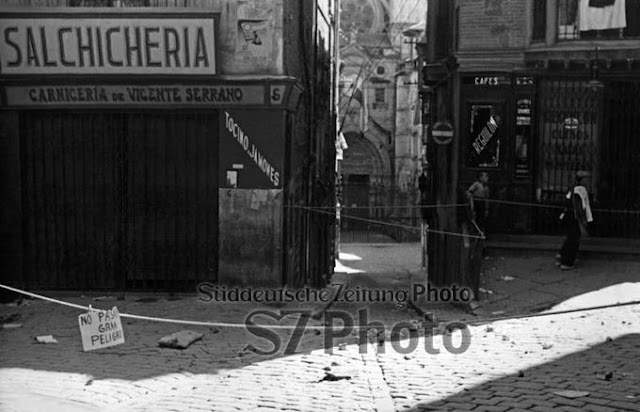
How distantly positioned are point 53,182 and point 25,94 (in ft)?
4.94

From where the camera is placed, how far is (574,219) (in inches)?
564

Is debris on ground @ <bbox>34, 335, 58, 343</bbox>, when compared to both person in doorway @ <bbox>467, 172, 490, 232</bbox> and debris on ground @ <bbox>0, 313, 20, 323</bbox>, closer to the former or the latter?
debris on ground @ <bbox>0, 313, 20, 323</bbox>

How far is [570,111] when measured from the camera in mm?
16219

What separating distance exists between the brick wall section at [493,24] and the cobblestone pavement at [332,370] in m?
6.60

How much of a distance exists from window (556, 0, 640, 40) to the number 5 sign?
666cm

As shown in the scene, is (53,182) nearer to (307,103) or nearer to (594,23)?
(307,103)

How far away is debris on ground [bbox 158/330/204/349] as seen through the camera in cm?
974

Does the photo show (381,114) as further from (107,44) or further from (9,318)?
(9,318)

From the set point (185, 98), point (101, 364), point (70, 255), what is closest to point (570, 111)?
point (185, 98)

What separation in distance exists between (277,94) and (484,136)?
215 inches

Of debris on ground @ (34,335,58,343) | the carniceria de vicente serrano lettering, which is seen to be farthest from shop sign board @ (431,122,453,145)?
debris on ground @ (34,335,58,343)

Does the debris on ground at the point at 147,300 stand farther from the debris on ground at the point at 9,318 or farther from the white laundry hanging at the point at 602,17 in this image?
the white laundry hanging at the point at 602,17

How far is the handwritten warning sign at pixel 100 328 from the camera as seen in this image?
28.1 ft

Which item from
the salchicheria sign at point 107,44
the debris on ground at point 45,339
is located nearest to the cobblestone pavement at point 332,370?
the debris on ground at point 45,339
